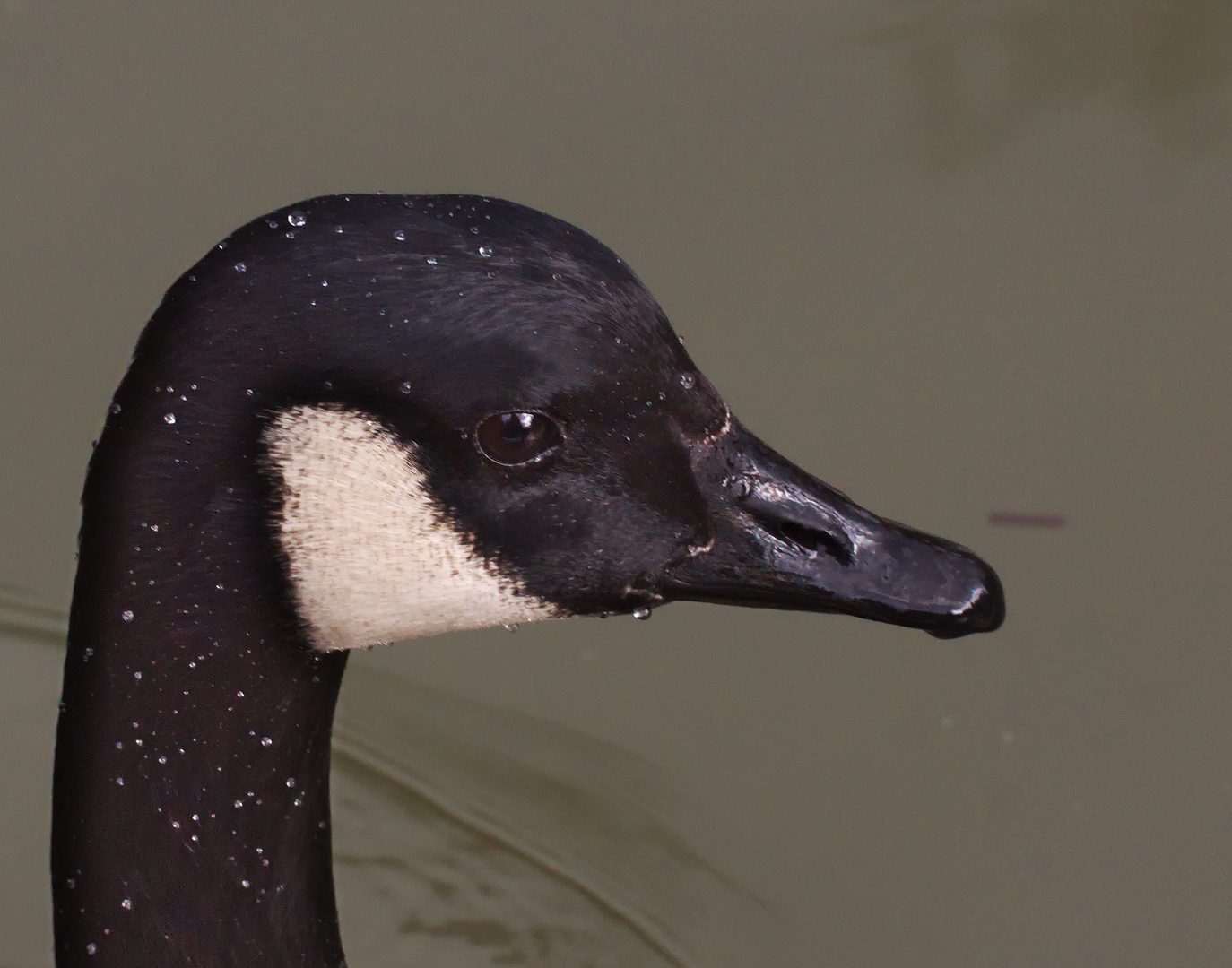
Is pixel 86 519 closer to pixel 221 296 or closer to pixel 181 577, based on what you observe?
pixel 181 577

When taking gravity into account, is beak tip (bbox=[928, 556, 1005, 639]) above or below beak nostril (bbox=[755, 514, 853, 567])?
below

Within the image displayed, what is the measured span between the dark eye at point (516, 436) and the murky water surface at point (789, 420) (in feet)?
6.34

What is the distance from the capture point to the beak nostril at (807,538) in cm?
260

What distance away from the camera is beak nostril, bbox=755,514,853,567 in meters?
2.60

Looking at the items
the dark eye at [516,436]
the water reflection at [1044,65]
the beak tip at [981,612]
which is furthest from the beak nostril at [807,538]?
the water reflection at [1044,65]

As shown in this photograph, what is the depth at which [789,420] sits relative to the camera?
4.80m

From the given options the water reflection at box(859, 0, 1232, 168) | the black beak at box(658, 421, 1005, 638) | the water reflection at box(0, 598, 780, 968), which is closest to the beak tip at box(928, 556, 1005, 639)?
the black beak at box(658, 421, 1005, 638)

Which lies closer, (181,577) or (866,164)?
(181,577)

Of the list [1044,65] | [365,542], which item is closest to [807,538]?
[365,542]

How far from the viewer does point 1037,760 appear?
4.20 meters

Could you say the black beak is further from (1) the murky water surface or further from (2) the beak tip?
(1) the murky water surface

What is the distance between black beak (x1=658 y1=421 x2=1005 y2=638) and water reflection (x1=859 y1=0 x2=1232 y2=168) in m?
3.08

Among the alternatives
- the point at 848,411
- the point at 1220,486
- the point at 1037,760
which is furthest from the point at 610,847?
the point at 1220,486

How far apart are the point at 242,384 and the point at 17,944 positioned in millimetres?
2306
